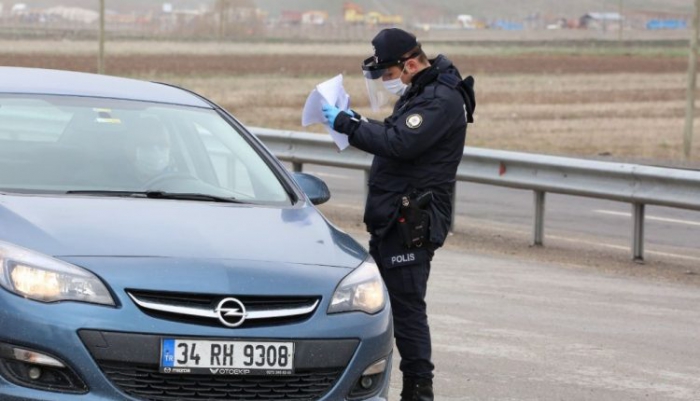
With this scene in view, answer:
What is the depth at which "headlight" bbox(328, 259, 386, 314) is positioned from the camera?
5.48 m

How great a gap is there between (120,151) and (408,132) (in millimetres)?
1228

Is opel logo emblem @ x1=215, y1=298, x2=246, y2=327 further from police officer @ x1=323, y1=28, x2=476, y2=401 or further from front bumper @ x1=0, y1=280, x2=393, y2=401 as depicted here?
police officer @ x1=323, y1=28, x2=476, y2=401

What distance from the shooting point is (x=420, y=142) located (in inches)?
259

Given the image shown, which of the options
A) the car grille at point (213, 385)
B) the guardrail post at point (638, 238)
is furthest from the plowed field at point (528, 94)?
the car grille at point (213, 385)

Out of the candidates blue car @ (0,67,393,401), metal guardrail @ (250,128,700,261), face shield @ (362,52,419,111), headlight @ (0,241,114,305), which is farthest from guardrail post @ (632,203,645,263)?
headlight @ (0,241,114,305)

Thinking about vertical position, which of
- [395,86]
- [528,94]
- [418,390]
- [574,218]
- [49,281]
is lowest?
[528,94]

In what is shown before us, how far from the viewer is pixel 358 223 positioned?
14133mm

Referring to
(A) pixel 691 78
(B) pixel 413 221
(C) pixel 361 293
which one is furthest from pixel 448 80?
(A) pixel 691 78

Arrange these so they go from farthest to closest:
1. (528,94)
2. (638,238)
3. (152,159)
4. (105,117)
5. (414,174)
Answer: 1. (528,94)
2. (638,238)
3. (414,174)
4. (105,117)
5. (152,159)

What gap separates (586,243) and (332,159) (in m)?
3.09

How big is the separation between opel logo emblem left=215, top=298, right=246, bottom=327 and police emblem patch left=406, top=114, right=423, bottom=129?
1652 mm

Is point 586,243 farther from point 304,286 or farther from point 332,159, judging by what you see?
point 304,286

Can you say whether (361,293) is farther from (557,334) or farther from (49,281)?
(557,334)

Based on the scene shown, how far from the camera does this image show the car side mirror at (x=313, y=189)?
21.9 feet
